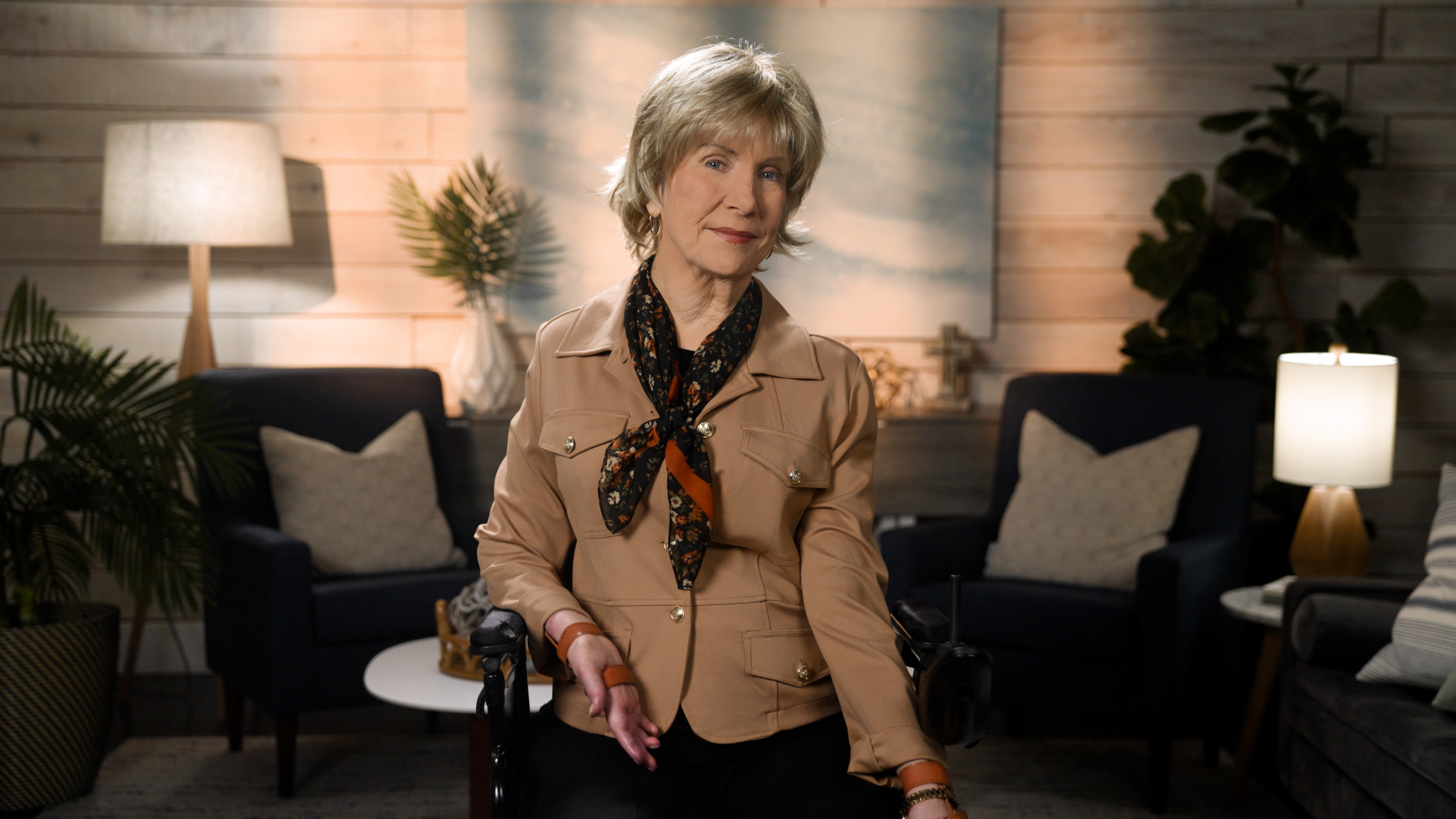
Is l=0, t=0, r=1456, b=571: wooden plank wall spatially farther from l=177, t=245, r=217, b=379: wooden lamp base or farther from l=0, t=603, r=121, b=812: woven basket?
l=0, t=603, r=121, b=812: woven basket

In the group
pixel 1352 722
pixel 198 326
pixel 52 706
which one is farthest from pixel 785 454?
pixel 198 326

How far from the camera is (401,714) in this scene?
3.18m

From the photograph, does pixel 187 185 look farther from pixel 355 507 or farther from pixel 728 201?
pixel 728 201

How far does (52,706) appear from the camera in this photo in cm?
246

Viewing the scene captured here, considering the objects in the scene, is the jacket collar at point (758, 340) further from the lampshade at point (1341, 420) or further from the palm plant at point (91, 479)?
the lampshade at point (1341, 420)

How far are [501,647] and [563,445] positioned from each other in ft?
0.82

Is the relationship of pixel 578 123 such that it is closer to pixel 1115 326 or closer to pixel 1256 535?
pixel 1115 326

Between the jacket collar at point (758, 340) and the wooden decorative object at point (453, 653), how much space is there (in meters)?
0.96

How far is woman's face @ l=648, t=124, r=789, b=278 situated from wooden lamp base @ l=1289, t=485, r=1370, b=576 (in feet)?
6.52

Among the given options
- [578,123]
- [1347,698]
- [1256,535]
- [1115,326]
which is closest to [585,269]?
[578,123]

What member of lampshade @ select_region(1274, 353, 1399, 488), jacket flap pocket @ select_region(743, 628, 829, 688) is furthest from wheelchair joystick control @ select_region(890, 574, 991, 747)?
lampshade @ select_region(1274, 353, 1399, 488)

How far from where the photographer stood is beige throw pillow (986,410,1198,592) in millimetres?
2836

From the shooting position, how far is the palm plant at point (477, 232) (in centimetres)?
340

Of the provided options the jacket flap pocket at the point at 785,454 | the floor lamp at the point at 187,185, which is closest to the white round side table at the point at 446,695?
the jacket flap pocket at the point at 785,454
